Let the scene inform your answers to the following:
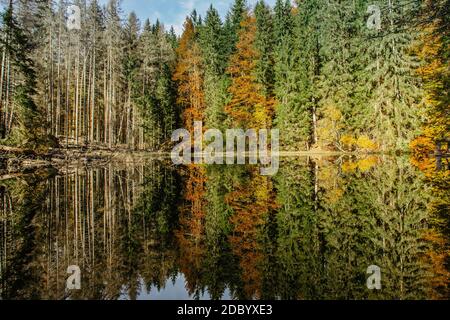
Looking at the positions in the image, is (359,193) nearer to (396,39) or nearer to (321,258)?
(321,258)

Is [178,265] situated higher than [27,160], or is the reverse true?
[27,160]

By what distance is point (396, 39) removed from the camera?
32812mm

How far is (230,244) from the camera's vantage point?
6.82 meters

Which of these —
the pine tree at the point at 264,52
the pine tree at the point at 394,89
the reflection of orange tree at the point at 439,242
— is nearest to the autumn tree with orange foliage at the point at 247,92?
the pine tree at the point at 264,52

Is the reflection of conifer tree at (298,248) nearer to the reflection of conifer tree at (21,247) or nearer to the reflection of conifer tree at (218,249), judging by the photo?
the reflection of conifer tree at (218,249)

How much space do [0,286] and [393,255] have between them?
5.46 metres

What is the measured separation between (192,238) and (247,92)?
35.8 m

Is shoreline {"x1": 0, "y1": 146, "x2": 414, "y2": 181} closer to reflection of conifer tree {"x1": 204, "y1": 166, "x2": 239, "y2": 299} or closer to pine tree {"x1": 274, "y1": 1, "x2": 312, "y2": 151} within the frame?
pine tree {"x1": 274, "y1": 1, "x2": 312, "y2": 151}

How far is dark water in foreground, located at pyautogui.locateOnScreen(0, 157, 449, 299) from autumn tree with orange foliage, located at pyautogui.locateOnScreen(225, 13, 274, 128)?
1159 inches

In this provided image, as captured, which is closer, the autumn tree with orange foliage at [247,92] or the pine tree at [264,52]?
the autumn tree with orange foliage at [247,92]

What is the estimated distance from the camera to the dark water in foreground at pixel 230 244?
15.7 ft

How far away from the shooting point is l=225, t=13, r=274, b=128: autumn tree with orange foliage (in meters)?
41.4

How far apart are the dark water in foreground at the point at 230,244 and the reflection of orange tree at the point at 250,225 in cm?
3

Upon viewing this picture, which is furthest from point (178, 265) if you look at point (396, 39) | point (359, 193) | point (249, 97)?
point (249, 97)
